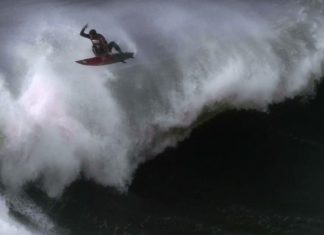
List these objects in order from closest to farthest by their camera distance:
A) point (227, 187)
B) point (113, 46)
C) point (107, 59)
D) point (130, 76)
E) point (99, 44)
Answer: point (227, 187)
point (99, 44)
point (113, 46)
point (107, 59)
point (130, 76)

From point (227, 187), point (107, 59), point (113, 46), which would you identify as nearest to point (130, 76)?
point (107, 59)

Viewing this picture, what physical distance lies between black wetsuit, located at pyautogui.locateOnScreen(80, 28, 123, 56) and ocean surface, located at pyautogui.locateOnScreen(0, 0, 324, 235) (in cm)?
88

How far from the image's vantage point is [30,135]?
39.3 feet

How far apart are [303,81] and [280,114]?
1252mm

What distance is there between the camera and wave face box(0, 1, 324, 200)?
11.9 meters

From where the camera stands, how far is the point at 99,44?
12.3 metres

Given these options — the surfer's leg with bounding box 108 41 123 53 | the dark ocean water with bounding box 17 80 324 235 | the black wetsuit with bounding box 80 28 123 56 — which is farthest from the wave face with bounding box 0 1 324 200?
the surfer's leg with bounding box 108 41 123 53

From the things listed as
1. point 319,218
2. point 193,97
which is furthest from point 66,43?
point 319,218

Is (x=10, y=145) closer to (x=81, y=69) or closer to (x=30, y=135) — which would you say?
(x=30, y=135)

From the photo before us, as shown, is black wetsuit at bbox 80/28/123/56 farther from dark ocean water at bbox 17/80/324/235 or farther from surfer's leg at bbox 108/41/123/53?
dark ocean water at bbox 17/80/324/235

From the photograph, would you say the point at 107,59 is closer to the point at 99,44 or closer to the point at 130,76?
the point at 99,44

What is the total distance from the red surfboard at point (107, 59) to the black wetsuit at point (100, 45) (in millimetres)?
165

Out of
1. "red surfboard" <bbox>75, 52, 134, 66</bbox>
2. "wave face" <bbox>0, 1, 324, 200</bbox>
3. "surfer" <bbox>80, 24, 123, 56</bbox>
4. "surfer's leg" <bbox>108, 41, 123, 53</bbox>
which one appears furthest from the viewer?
"red surfboard" <bbox>75, 52, 134, 66</bbox>

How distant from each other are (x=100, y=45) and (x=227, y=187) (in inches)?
202
